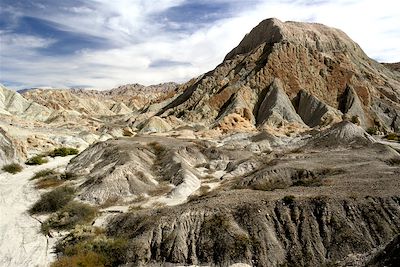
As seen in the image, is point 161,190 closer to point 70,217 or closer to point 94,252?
point 70,217

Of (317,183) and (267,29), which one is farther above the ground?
(267,29)

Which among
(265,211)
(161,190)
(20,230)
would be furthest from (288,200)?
(20,230)

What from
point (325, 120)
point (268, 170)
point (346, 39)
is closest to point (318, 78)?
point (325, 120)

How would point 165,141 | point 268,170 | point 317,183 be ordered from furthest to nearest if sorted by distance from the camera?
point 165,141
point 268,170
point 317,183

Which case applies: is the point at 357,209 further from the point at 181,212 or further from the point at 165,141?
the point at 165,141

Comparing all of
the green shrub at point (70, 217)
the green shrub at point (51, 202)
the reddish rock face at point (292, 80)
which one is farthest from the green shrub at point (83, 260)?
the reddish rock face at point (292, 80)

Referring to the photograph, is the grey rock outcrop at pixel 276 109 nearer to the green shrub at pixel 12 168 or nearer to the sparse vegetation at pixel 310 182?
the green shrub at pixel 12 168
